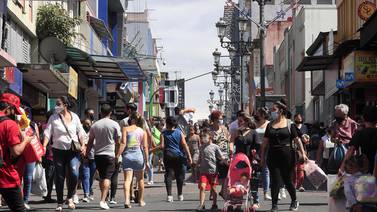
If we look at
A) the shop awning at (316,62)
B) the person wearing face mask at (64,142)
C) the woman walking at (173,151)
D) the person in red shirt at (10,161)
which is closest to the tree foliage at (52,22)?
the shop awning at (316,62)

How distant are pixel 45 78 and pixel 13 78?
405 cm

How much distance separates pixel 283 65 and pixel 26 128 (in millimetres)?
51941

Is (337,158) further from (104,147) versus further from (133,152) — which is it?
(104,147)

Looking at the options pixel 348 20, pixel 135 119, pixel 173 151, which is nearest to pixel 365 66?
pixel 348 20

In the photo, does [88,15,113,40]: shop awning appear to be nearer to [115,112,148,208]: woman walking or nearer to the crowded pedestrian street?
the crowded pedestrian street

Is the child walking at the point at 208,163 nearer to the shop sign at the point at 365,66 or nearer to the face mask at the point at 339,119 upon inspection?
the face mask at the point at 339,119

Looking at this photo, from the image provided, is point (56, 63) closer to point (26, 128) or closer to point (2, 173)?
point (26, 128)

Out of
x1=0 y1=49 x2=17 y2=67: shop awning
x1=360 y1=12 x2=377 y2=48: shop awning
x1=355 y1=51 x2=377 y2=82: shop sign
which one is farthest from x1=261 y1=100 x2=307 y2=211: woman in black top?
x1=355 y1=51 x2=377 y2=82: shop sign

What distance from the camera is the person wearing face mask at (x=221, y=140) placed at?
590 inches

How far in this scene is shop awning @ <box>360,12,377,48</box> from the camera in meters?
22.9

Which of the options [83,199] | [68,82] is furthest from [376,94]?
[83,199]

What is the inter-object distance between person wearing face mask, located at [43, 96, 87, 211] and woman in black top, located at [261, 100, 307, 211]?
9.50 ft

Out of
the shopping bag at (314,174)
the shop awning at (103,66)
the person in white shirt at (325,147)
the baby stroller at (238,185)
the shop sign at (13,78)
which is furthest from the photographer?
the shop awning at (103,66)

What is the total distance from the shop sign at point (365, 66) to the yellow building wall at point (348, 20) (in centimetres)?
473
